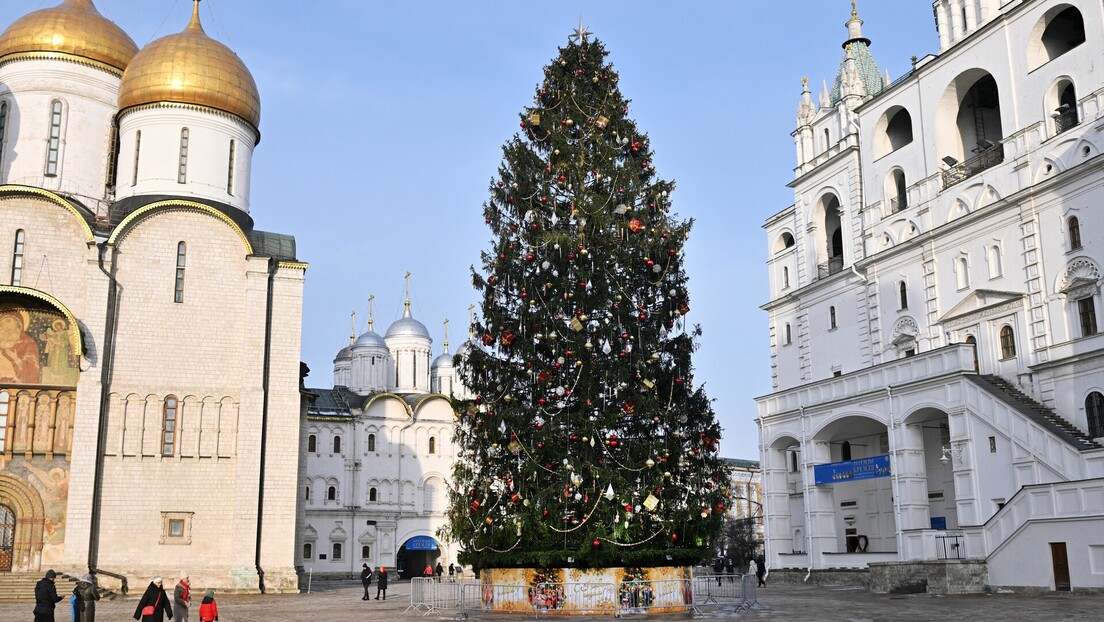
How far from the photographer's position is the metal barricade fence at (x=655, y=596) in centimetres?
1655

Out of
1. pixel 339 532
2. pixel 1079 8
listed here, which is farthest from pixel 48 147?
pixel 1079 8

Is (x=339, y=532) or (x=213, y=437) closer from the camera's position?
(x=213, y=437)

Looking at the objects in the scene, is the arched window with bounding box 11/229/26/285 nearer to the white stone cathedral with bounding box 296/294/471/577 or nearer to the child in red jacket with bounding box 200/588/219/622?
the child in red jacket with bounding box 200/588/219/622

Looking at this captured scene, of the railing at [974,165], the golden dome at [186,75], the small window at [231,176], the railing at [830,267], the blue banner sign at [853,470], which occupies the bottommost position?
the blue banner sign at [853,470]

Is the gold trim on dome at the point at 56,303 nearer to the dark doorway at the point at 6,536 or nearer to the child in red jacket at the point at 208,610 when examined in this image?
the dark doorway at the point at 6,536

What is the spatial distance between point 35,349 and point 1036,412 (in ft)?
83.4

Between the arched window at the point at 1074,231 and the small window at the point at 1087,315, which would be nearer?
the small window at the point at 1087,315

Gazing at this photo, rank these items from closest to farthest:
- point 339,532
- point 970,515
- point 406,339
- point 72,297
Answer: point 970,515 < point 72,297 < point 339,532 < point 406,339

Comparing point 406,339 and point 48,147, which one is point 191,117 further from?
point 406,339

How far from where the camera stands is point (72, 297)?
89.4 ft

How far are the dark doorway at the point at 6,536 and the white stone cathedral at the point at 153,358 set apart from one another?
4 centimetres

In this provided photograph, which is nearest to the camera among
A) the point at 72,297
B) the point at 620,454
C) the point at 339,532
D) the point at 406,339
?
the point at 620,454

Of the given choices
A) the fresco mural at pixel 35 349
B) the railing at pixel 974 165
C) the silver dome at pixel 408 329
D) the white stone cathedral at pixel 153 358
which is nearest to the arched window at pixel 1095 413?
the railing at pixel 974 165

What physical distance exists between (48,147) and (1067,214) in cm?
2969
